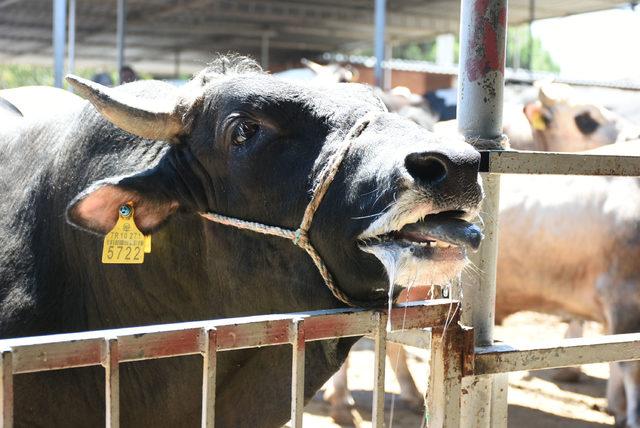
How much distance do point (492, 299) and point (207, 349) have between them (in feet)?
4.04

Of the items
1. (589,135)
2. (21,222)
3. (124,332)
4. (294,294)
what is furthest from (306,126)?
(589,135)

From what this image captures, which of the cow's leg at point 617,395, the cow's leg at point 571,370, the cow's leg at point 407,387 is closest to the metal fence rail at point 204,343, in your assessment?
the cow's leg at point 407,387

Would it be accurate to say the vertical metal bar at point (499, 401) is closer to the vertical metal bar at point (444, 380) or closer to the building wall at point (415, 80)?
the vertical metal bar at point (444, 380)

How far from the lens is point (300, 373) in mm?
2146

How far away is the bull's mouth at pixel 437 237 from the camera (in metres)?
2.20

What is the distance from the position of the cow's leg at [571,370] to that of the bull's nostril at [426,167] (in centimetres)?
554

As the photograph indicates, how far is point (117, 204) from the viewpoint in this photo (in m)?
2.88

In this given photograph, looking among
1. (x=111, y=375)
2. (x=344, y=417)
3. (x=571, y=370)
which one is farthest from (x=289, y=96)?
(x=571, y=370)

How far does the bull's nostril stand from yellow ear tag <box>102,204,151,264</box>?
3.79 ft

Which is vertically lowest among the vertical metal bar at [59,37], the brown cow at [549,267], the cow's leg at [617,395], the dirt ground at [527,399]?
the dirt ground at [527,399]

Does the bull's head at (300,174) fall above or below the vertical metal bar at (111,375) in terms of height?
above

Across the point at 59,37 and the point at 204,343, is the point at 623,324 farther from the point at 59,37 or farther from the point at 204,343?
the point at 59,37

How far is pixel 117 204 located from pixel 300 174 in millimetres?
698

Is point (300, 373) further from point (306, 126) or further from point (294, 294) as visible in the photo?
point (306, 126)
